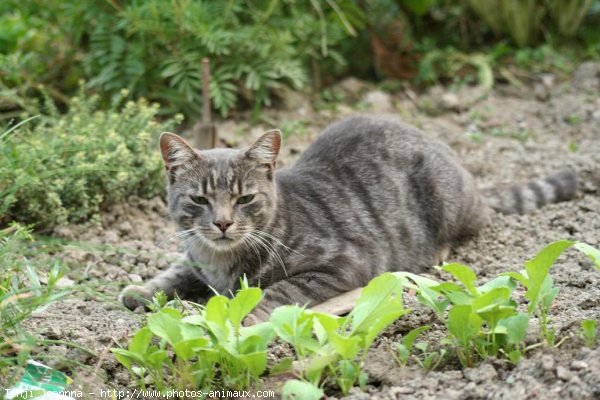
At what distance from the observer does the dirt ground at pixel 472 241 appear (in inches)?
127

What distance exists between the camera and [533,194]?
18.5ft

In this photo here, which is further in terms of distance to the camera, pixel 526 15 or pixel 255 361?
pixel 526 15

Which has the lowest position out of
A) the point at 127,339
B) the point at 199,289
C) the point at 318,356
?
the point at 199,289

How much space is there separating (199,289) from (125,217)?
Answer: 1.04 meters

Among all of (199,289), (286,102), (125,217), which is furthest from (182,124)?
(199,289)

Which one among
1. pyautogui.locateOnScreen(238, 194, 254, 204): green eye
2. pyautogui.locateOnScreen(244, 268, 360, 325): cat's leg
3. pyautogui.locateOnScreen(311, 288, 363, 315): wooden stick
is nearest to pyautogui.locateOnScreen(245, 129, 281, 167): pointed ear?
pyautogui.locateOnScreen(238, 194, 254, 204): green eye

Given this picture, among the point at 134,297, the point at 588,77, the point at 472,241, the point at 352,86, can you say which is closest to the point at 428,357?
the point at 134,297

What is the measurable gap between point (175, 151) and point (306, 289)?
105 centimetres

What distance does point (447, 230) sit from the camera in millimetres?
5234

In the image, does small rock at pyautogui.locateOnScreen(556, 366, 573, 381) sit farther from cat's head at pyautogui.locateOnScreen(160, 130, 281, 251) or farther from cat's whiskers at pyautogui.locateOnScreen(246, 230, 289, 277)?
cat's head at pyautogui.locateOnScreen(160, 130, 281, 251)

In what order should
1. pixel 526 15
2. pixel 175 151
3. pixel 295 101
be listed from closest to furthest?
pixel 175 151
pixel 295 101
pixel 526 15

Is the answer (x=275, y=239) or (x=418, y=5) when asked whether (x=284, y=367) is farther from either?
(x=418, y=5)

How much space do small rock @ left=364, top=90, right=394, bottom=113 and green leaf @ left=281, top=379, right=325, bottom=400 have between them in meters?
4.56

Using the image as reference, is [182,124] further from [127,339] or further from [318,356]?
[318,356]
